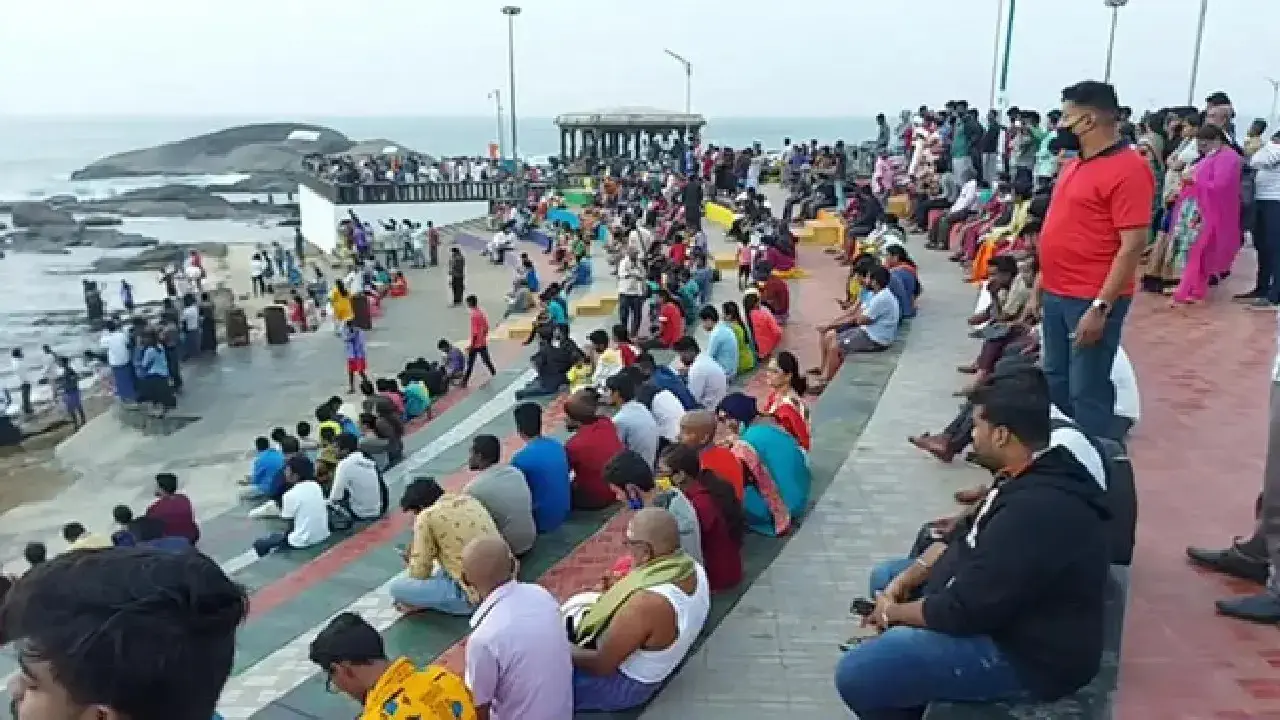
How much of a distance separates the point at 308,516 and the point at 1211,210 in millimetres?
8958

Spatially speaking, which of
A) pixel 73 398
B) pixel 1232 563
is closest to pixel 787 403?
pixel 1232 563

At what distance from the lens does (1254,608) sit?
175 inches

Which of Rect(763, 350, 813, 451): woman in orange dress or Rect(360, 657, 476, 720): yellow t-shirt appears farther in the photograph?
Rect(763, 350, 813, 451): woman in orange dress

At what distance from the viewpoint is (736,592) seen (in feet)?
18.4

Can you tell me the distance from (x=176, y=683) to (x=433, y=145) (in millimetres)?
175612

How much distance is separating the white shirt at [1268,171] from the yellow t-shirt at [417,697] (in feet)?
31.6

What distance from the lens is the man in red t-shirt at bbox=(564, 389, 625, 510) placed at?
7.41 m

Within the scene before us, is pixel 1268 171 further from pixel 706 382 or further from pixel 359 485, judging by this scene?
pixel 359 485

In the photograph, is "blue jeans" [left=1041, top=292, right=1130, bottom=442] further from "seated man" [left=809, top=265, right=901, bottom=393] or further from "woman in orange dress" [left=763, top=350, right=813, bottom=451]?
"seated man" [left=809, top=265, right=901, bottom=393]

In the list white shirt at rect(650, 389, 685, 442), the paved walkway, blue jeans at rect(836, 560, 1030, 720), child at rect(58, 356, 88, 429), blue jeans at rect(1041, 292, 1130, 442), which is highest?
blue jeans at rect(1041, 292, 1130, 442)

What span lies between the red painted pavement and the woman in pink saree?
1.16 feet

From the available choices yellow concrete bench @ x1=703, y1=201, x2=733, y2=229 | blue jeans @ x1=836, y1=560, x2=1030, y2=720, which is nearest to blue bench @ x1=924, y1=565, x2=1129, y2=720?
blue jeans @ x1=836, y1=560, x2=1030, y2=720

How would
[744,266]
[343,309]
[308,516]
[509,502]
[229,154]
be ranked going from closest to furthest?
1. [509,502]
2. [308,516]
3. [744,266]
4. [343,309]
5. [229,154]

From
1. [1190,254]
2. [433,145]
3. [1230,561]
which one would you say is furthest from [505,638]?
[433,145]
